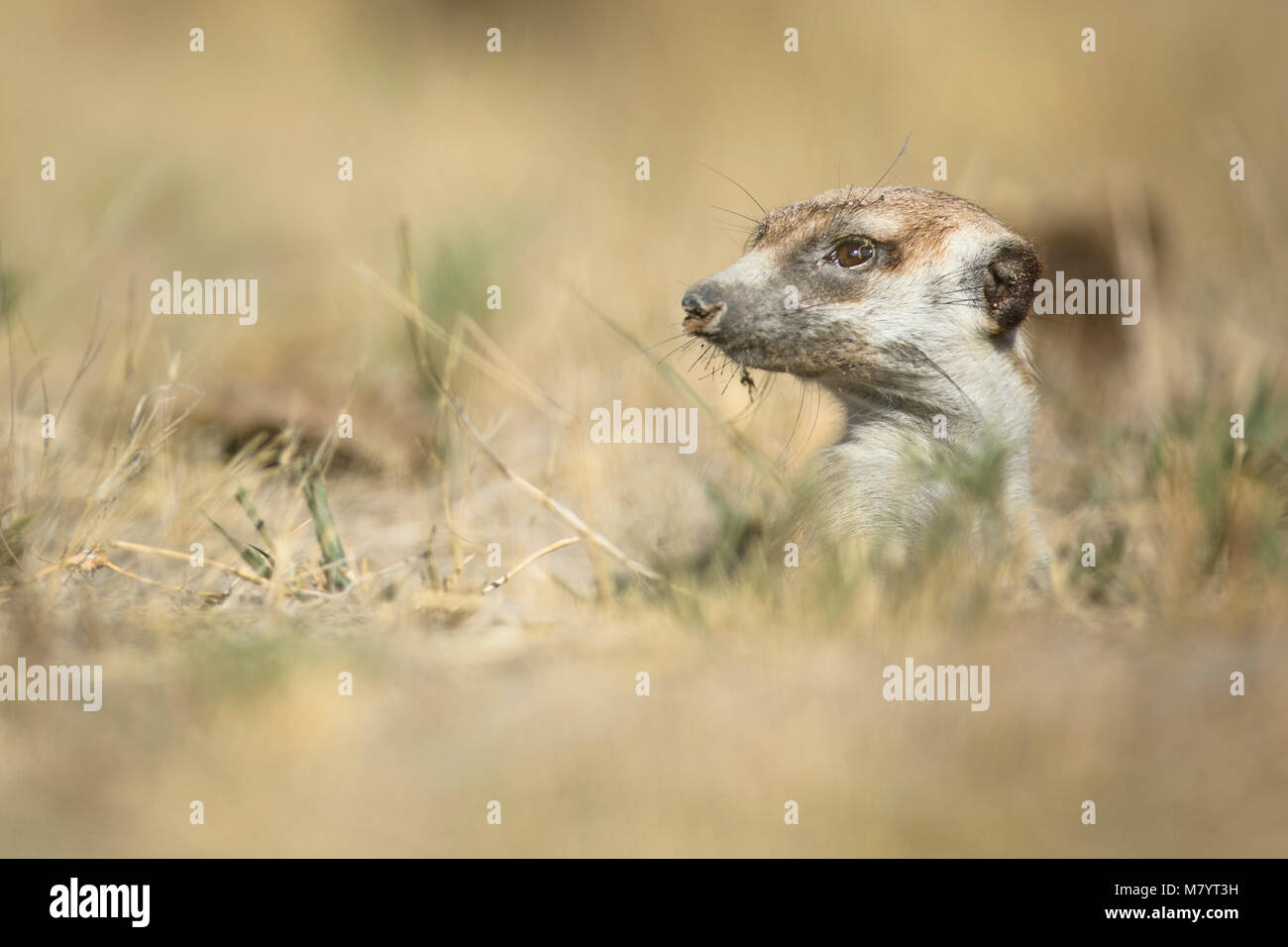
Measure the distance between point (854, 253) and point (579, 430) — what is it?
111 centimetres

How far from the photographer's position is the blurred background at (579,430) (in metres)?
2.16

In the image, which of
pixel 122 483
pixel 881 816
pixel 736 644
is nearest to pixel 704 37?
pixel 122 483

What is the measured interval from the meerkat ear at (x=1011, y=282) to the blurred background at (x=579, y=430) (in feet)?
2.27

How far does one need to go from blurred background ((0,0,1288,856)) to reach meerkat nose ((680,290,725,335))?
0.69 metres

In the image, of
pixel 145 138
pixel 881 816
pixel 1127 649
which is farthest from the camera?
pixel 145 138

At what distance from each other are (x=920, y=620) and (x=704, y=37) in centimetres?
727

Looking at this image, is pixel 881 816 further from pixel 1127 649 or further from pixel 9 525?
pixel 9 525

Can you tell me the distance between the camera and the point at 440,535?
4.26 meters

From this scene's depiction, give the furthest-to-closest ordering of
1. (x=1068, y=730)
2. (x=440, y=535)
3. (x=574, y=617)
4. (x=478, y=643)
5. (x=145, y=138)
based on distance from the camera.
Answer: (x=145, y=138) < (x=440, y=535) < (x=574, y=617) < (x=478, y=643) < (x=1068, y=730)
